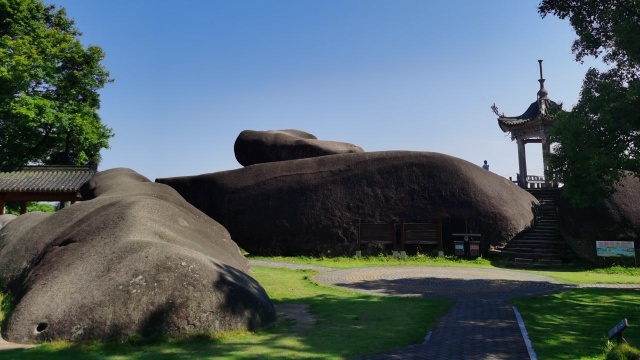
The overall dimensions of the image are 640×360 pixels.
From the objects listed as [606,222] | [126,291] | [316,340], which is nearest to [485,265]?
[606,222]

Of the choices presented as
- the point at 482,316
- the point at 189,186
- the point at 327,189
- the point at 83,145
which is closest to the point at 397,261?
the point at 327,189

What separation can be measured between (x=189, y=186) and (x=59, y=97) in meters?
14.6

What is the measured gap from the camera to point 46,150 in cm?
3475

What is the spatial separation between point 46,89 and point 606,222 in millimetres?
36117

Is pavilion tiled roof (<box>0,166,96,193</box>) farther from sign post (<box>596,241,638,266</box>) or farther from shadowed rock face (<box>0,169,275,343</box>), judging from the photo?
sign post (<box>596,241,638,266</box>)

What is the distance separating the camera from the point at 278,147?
91.9 ft

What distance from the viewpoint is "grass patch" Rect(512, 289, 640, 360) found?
717cm

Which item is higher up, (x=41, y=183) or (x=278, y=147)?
(x=278, y=147)

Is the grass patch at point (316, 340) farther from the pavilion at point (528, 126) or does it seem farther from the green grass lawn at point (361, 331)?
the pavilion at point (528, 126)

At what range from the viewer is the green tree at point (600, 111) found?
10344 millimetres

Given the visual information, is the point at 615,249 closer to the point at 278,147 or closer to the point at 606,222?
the point at 606,222

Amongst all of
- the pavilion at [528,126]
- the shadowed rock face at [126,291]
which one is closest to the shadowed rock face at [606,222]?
the pavilion at [528,126]

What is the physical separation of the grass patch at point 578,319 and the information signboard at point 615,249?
593 centimetres

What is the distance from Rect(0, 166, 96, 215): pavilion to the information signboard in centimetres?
2780
